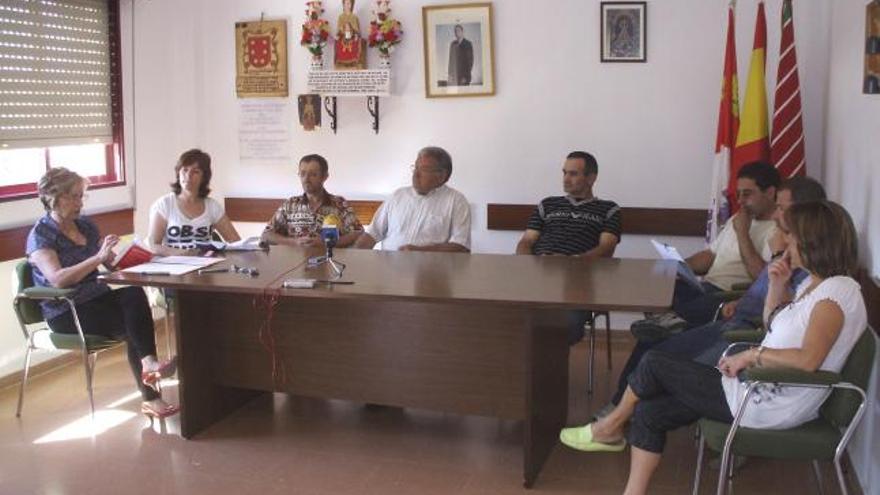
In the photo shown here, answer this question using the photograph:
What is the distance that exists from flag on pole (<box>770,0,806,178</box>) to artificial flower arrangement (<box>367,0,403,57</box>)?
2114 mm

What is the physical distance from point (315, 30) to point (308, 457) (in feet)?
9.00

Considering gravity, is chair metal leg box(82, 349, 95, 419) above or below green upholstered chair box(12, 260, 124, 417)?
below

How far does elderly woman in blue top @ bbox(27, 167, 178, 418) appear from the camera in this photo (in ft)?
12.2

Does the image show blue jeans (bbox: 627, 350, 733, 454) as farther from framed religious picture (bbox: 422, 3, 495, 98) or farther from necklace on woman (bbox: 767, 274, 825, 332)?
framed religious picture (bbox: 422, 3, 495, 98)

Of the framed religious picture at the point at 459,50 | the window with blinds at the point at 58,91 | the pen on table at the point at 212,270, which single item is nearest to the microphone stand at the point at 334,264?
the pen on table at the point at 212,270

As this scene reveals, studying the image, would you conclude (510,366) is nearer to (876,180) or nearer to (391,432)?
(391,432)

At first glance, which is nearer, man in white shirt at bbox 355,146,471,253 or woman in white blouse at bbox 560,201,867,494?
woman in white blouse at bbox 560,201,867,494

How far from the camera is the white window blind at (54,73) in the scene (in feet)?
13.9

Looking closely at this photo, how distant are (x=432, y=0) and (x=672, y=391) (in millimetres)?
3112

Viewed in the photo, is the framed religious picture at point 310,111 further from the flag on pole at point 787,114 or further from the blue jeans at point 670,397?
the blue jeans at point 670,397

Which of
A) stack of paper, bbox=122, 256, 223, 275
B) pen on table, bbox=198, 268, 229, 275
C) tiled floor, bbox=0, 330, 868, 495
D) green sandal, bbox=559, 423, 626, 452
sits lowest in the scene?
tiled floor, bbox=0, 330, 868, 495

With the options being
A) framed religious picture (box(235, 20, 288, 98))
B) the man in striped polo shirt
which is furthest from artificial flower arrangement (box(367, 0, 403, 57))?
the man in striped polo shirt

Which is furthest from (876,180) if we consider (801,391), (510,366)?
(510,366)

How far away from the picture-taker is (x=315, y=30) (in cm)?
508
